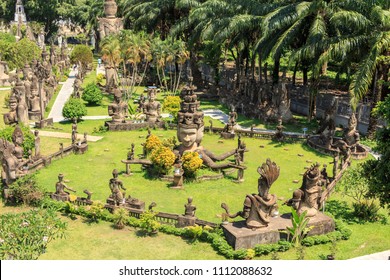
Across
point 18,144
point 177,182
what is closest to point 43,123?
point 18,144

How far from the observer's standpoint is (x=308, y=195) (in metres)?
19.2

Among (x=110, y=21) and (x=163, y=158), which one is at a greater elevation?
(x=110, y=21)

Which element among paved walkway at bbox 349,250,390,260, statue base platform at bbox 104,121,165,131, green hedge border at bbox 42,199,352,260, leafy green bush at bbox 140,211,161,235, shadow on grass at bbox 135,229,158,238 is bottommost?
paved walkway at bbox 349,250,390,260

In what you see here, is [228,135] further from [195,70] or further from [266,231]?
[195,70]

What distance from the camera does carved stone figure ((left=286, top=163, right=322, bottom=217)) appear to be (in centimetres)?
1917

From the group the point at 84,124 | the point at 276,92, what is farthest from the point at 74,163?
the point at 276,92

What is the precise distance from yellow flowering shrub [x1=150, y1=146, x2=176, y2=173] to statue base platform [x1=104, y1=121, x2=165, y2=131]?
1054cm

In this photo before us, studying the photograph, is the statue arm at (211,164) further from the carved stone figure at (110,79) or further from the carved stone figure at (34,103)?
the carved stone figure at (110,79)

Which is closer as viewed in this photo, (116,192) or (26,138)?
(116,192)

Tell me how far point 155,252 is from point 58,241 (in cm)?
379

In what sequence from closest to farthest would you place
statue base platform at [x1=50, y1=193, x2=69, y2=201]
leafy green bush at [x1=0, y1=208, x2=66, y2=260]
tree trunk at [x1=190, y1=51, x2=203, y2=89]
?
1. leafy green bush at [x1=0, y1=208, x2=66, y2=260]
2. statue base platform at [x1=50, y1=193, x2=69, y2=201]
3. tree trunk at [x1=190, y1=51, x2=203, y2=89]

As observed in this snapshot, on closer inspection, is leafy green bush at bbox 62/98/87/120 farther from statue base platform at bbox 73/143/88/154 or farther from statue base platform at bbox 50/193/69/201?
statue base platform at bbox 50/193/69/201

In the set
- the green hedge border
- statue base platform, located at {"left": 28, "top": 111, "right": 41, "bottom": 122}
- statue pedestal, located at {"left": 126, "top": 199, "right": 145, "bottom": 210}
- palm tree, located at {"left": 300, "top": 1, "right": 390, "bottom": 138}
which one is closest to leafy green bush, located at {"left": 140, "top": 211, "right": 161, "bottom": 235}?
the green hedge border

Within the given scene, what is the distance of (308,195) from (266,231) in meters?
2.32
